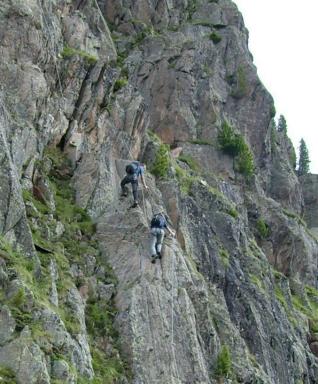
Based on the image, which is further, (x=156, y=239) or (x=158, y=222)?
(x=158, y=222)

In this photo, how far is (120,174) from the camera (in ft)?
120

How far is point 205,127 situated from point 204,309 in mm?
33606

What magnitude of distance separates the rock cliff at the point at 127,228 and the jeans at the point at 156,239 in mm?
564

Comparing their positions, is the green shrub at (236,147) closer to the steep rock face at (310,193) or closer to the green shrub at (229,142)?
the green shrub at (229,142)

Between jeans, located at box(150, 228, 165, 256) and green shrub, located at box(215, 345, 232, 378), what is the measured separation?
5.74 meters

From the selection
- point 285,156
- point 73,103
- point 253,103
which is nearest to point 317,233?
point 285,156

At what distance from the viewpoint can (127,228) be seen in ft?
103

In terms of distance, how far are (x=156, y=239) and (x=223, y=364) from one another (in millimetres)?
6454

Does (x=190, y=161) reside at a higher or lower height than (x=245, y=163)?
lower

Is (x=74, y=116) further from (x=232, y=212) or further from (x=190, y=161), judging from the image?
(x=190, y=161)

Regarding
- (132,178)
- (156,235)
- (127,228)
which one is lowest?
(156,235)

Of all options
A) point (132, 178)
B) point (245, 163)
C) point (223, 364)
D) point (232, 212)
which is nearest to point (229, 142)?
point (245, 163)

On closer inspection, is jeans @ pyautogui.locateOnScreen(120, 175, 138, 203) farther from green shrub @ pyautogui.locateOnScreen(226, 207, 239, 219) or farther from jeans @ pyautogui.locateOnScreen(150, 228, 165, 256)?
green shrub @ pyautogui.locateOnScreen(226, 207, 239, 219)

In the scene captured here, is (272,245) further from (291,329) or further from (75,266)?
(75,266)
